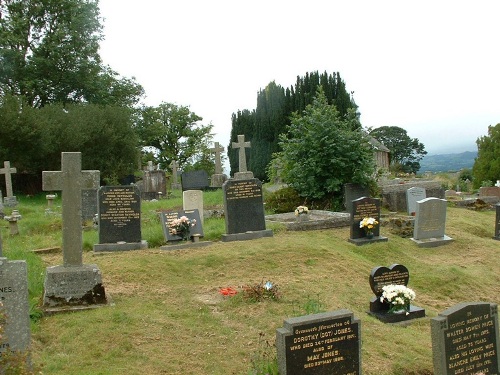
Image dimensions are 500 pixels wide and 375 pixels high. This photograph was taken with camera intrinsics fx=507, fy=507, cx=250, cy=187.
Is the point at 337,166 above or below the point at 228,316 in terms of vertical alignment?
above

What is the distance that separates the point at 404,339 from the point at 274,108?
31.1 m

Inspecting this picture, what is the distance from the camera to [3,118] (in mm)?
25062

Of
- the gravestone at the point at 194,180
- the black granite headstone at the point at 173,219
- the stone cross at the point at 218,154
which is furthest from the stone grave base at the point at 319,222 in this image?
the stone cross at the point at 218,154

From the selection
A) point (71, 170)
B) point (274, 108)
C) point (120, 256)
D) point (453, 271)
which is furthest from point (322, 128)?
point (274, 108)

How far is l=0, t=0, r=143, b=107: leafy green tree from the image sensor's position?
32812 millimetres

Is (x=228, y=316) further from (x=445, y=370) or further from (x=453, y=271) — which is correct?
(x=453, y=271)

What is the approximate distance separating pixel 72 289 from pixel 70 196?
4.44ft

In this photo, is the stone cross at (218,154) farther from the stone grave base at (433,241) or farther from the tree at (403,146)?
the tree at (403,146)

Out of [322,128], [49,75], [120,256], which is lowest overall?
[120,256]

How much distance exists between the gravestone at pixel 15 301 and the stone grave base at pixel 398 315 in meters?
4.85

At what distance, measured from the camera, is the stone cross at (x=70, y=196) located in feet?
24.4

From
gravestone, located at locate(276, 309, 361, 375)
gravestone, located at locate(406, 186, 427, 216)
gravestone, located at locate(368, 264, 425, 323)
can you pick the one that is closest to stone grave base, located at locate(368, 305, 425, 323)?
gravestone, located at locate(368, 264, 425, 323)

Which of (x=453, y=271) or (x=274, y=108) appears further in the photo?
(x=274, y=108)

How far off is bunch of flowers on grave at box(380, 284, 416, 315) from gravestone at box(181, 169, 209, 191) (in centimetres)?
1816
